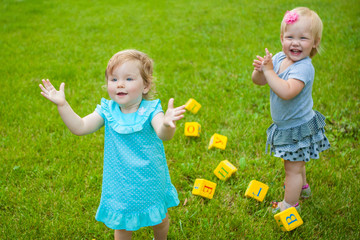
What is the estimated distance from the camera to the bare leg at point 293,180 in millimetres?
2807

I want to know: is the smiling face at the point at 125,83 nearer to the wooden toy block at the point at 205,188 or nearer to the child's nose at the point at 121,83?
the child's nose at the point at 121,83

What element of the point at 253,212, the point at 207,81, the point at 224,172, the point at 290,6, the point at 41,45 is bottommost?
the point at 253,212

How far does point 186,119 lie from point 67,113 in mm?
2424

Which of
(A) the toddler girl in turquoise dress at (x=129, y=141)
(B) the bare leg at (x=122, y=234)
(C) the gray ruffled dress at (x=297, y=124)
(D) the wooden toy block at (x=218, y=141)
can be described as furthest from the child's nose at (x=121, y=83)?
(D) the wooden toy block at (x=218, y=141)

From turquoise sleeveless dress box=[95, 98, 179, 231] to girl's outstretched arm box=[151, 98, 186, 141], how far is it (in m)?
0.07

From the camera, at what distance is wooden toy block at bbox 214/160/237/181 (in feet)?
10.7

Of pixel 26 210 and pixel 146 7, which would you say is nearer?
pixel 26 210

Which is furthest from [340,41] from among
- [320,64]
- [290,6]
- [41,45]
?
[41,45]

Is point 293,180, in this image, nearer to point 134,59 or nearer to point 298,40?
point 298,40

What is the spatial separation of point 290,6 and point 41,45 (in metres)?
6.87

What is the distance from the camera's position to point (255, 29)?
7.61 meters

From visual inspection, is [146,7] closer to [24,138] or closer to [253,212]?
[24,138]

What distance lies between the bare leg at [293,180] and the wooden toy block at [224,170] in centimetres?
59

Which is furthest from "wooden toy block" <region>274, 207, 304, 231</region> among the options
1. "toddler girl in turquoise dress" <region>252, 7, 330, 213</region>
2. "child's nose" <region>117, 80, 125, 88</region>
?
"child's nose" <region>117, 80, 125, 88</region>
